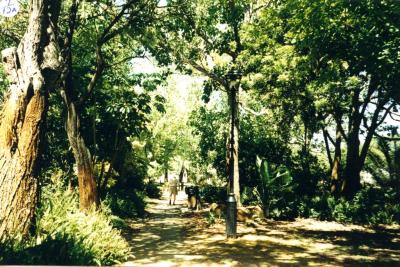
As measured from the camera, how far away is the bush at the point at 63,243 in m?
5.97

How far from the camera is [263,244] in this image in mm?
10438

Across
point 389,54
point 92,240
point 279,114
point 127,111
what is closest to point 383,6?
point 389,54

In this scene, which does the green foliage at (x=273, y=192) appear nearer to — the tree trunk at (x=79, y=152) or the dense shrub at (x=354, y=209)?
the dense shrub at (x=354, y=209)

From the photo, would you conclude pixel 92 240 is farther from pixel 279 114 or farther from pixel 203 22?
pixel 279 114

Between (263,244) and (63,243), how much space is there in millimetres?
5683

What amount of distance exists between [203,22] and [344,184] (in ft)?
33.4

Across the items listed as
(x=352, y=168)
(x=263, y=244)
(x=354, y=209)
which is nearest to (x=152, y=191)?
(x=352, y=168)

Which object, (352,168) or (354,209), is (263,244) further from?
(352,168)

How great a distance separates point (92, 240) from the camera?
24.4ft

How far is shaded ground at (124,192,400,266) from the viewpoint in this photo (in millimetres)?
8555

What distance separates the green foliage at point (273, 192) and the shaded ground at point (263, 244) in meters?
0.98

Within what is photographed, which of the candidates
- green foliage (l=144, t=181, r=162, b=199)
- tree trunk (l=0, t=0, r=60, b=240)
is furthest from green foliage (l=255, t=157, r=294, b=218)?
green foliage (l=144, t=181, r=162, b=199)

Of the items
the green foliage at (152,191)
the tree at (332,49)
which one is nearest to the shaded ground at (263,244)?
the tree at (332,49)

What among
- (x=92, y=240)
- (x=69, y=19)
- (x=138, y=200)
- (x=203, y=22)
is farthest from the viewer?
(x=138, y=200)
